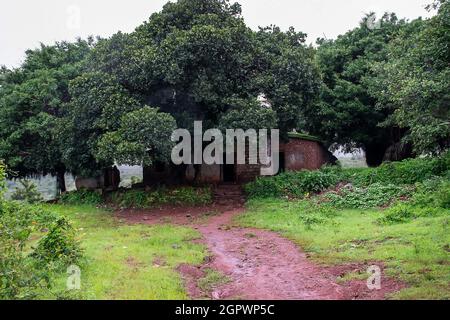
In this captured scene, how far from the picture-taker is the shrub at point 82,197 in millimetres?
19031

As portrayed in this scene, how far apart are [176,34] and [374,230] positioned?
10.2m

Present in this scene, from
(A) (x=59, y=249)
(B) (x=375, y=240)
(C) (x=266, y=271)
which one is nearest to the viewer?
(C) (x=266, y=271)

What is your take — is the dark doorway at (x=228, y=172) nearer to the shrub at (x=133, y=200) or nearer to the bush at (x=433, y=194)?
the shrub at (x=133, y=200)

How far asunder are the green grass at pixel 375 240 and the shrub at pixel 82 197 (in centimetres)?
761

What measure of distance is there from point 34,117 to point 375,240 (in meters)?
17.3

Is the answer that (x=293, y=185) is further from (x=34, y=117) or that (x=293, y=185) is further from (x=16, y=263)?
(x=34, y=117)

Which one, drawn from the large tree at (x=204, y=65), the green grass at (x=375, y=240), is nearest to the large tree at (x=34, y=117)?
the large tree at (x=204, y=65)

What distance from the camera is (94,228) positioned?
13711mm

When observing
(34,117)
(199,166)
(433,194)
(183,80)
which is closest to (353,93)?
(199,166)

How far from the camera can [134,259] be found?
9258 millimetres

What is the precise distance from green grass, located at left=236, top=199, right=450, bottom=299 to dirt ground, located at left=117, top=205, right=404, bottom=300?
0.39m

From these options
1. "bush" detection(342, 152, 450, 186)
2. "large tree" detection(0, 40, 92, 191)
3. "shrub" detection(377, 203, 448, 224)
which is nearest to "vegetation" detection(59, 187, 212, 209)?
"large tree" detection(0, 40, 92, 191)

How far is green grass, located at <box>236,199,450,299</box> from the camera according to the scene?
7121mm
